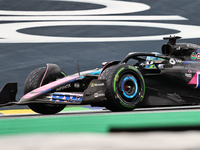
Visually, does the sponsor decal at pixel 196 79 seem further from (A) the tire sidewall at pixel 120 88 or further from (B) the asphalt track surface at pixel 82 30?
(B) the asphalt track surface at pixel 82 30

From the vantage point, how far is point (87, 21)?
73.3ft

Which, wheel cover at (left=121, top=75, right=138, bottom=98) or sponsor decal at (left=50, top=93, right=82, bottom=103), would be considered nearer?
sponsor decal at (left=50, top=93, right=82, bottom=103)

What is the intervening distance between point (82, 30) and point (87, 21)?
4.41ft

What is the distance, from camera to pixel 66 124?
5637mm

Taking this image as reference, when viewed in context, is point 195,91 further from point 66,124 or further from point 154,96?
point 66,124

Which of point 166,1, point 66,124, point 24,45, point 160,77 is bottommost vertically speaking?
point 66,124

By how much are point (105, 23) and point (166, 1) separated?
473 centimetres

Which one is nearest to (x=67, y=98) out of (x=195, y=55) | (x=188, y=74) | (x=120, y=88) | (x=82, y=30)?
(x=120, y=88)

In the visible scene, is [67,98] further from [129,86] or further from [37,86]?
[37,86]

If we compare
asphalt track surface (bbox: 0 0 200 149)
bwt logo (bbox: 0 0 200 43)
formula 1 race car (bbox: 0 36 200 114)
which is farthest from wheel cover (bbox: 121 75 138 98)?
bwt logo (bbox: 0 0 200 43)

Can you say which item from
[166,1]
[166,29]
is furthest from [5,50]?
[166,1]

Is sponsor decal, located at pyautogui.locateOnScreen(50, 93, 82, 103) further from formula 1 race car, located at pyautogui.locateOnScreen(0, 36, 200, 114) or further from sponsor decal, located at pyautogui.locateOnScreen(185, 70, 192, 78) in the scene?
sponsor decal, located at pyautogui.locateOnScreen(185, 70, 192, 78)

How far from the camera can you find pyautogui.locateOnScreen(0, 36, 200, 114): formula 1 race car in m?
7.20

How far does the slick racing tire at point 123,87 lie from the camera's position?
7125mm
